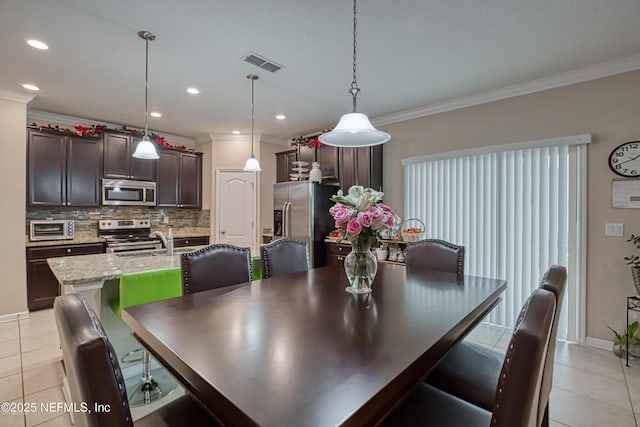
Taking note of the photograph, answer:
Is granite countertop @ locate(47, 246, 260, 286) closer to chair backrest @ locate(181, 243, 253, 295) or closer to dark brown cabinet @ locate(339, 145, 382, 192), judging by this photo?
chair backrest @ locate(181, 243, 253, 295)

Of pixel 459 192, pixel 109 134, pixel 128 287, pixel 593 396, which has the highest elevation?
pixel 109 134

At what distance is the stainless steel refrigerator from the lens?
4418mm

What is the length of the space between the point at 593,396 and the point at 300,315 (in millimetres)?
2341

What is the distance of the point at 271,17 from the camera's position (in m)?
2.18

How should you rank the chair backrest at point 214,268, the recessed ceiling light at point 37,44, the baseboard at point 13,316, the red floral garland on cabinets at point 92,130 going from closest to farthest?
the chair backrest at point 214,268 < the recessed ceiling light at point 37,44 < the baseboard at point 13,316 < the red floral garland on cabinets at point 92,130

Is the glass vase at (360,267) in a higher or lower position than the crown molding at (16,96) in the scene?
lower

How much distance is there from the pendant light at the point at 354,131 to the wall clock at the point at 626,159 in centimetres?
230

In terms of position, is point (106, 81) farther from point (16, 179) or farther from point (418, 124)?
point (418, 124)

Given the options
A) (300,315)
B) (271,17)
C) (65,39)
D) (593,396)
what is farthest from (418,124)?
(65,39)

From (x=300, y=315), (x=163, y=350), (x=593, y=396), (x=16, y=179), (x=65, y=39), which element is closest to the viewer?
(x=163, y=350)

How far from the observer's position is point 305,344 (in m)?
1.02

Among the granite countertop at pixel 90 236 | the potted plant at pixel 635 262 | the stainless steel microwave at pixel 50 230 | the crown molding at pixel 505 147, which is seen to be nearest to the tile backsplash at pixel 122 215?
the granite countertop at pixel 90 236

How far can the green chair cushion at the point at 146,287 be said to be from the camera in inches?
78.8

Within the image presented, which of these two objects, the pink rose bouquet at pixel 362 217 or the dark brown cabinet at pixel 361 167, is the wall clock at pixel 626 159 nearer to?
the dark brown cabinet at pixel 361 167
